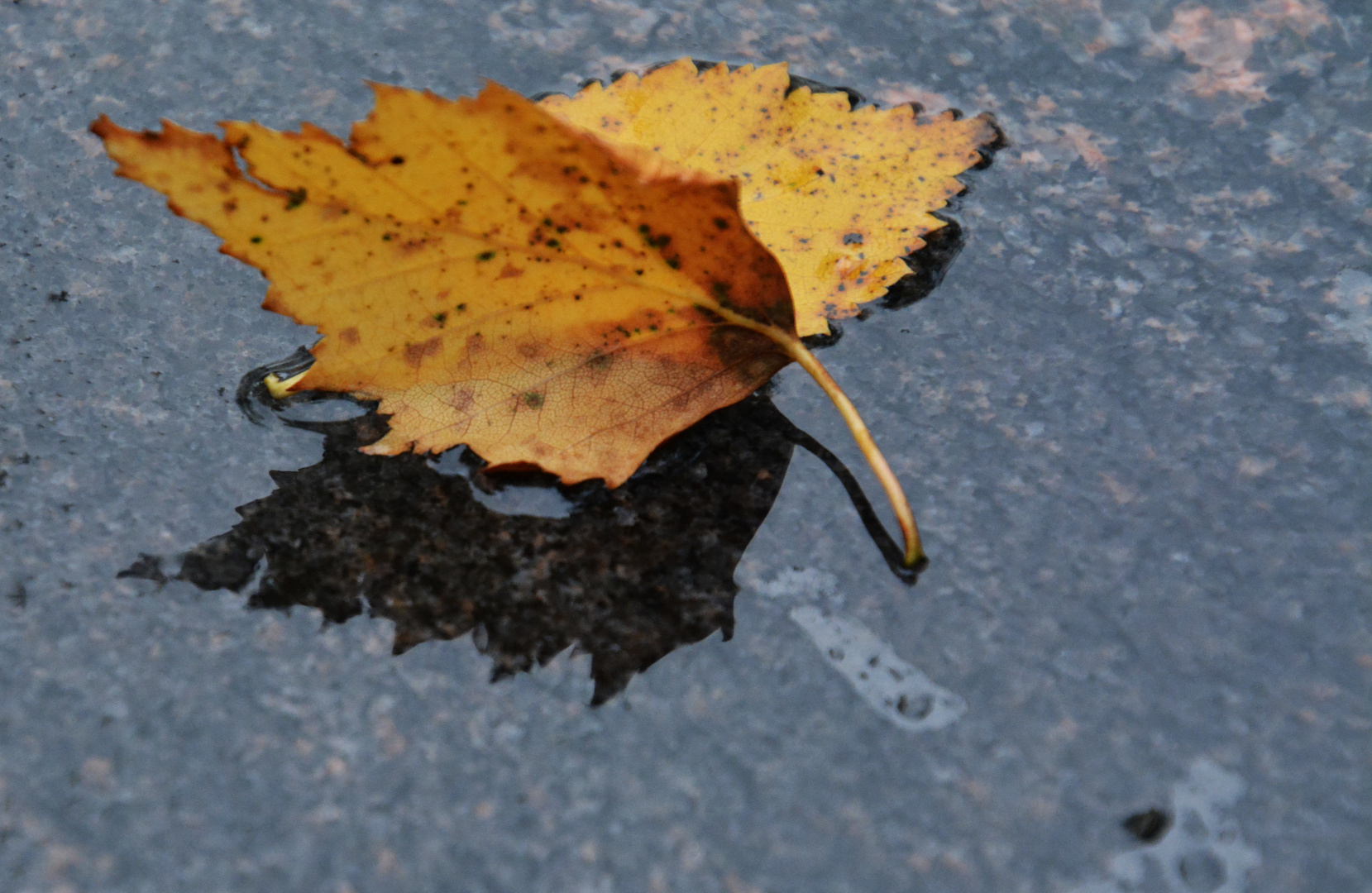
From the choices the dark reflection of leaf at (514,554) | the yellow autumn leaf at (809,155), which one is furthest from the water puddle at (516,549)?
the yellow autumn leaf at (809,155)

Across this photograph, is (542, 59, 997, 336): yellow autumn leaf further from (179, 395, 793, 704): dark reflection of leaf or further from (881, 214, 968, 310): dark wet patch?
(179, 395, 793, 704): dark reflection of leaf

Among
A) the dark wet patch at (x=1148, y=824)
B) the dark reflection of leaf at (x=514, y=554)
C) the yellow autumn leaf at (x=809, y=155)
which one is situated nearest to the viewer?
the dark wet patch at (x=1148, y=824)

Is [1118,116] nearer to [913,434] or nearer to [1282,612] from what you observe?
[913,434]

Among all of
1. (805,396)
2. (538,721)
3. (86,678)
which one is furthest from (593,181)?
(86,678)

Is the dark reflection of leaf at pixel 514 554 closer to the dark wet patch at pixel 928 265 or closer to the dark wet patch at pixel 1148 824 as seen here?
the dark wet patch at pixel 928 265

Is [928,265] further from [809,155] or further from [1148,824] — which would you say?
[1148,824]

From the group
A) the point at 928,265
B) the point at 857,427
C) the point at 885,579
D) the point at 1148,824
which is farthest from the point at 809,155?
the point at 1148,824
